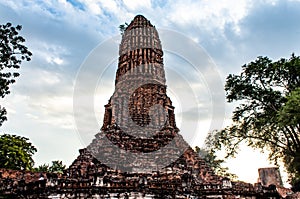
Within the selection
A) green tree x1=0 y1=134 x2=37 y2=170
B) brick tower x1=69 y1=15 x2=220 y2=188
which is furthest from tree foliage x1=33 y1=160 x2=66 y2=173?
brick tower x1=69 y1=15 x2=220 y2=188

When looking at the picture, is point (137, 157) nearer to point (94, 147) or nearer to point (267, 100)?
point (94, 147)

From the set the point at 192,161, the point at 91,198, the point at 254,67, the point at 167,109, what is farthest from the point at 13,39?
the point at 254,67

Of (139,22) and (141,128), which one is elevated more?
(139,22)

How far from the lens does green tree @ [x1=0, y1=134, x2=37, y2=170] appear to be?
23891mm

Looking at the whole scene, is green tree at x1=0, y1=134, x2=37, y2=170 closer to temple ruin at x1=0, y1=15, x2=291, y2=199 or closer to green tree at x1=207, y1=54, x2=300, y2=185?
temple ruin at x1=0, y1=15, x2=291, y2=199

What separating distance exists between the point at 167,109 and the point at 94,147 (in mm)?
6567

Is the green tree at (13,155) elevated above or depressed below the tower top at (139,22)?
A: below

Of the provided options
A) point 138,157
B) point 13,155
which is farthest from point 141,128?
point 13,155

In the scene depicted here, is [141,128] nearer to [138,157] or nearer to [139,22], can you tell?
[138,157]

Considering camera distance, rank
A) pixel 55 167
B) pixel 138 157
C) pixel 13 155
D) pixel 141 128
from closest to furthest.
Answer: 1. pixel 138 157
2. pixel 141 128
3. pixel 13 155
4. pixel 55 167

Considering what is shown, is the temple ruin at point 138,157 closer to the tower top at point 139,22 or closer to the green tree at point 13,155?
the tower top at point 139,22

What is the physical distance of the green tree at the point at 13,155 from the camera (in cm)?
2389

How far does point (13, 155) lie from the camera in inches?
949

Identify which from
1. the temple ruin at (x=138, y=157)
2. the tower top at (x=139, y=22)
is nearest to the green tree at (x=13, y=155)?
the temple ruin at (x=138, y=157)
